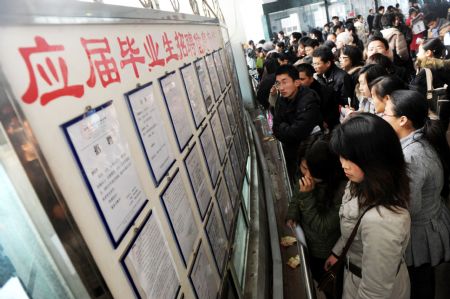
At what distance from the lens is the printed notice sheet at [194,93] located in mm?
2107

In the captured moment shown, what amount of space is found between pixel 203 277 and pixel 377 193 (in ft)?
3.17

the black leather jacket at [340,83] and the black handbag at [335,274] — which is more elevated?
the black leather jacket at [340,83]

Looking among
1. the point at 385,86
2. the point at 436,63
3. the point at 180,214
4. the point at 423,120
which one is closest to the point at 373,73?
the point at 385,86

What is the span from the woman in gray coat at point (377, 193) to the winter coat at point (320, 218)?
17.2 inches

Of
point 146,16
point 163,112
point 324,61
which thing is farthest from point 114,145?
point 324,61

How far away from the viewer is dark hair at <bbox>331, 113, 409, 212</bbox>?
1.46 meters

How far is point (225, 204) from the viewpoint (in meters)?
2.44

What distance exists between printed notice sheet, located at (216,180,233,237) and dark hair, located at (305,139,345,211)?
26.9 inches

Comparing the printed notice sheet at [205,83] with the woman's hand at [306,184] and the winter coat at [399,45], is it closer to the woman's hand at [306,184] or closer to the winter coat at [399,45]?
the woman's hand at [306,184]

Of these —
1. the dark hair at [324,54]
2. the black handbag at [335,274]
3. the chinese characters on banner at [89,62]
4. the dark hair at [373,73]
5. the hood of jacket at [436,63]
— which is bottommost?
the black handbag at [335,274]

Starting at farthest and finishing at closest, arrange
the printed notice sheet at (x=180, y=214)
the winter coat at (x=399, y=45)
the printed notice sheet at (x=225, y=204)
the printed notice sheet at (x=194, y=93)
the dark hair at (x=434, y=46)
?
the winter coat at (x=399, y=45) < the dark hair at (x=434, y=46) < the printed notice sheet at (x=225, y=204) < the printed notice sheet at (x=194, y=93) < the printed notice sheet at (x=180, y=214)

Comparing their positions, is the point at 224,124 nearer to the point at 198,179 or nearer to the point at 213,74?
the point at 213,74

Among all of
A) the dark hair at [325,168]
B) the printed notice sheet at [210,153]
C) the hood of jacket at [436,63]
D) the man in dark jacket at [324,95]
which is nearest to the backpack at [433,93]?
the hood of jacket at [436,63]

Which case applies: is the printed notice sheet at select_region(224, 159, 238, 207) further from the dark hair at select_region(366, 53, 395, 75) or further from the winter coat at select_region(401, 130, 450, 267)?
the dark hair at select_region(366, 53, 395, 75)
